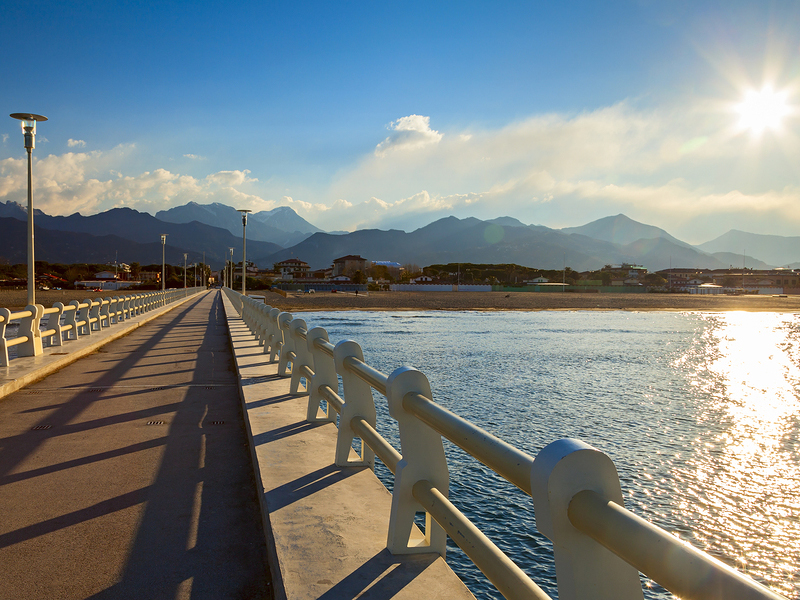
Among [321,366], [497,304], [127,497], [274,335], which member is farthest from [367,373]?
[497,304]

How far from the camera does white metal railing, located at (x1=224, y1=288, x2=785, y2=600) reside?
1.17 m

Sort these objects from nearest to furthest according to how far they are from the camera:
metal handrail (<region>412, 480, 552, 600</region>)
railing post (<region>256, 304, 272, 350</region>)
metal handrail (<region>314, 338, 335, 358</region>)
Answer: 1. metal handrail (<region>412, 480, 552, 600</region>)
2. metal handrail (<region>314, 338, 335, 358</region>)
3. railing post (<region>256, 304, 272, 350</region>)

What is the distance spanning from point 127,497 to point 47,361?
7.76 metres

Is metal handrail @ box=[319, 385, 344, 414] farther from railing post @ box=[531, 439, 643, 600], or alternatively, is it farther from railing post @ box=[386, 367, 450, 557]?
railing post @ box=[531, 439, 643, 600]

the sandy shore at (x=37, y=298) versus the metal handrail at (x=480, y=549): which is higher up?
the metal handrail at (x=480, y=549)

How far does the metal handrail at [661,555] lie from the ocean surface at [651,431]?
3.56m

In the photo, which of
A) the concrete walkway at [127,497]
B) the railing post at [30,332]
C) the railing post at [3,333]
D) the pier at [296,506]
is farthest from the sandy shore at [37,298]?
the pier at [296,506]

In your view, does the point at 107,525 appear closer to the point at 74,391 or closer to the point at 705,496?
the point at 74,391

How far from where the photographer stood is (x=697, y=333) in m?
33.0

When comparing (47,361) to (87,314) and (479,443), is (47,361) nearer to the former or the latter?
(87,314)

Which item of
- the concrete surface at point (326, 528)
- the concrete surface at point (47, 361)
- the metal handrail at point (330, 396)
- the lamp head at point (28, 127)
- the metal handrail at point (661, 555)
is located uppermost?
the lamp head at point (28, 127)

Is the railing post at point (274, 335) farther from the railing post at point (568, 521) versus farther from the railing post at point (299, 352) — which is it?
the railing post at point (568, 521)

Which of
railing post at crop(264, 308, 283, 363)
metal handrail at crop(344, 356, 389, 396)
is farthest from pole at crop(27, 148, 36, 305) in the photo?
metal handrail at crop(344, 356, 389, 396)

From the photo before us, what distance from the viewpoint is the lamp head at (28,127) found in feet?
46.7
